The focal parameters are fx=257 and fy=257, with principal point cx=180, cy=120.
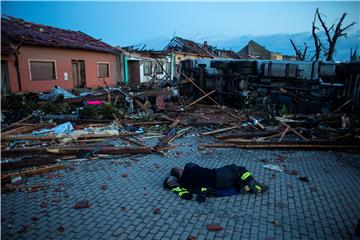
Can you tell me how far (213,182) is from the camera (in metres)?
4.87

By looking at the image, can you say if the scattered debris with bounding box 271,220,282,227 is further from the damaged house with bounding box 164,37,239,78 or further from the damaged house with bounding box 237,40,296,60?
the damaged house with bounding box 237,40,296,60

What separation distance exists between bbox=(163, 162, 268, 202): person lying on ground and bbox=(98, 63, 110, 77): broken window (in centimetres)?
1807

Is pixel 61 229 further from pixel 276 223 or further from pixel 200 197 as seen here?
pixel 276 223

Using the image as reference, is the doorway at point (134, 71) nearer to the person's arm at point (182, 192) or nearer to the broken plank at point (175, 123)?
the broken plank at point (175, 123)

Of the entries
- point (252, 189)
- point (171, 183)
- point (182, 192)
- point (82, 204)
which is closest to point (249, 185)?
point (252, 189)

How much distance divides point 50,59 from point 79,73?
289cm

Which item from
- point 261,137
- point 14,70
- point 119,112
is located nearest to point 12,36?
point 14,70

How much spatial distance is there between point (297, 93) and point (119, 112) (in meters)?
9.05

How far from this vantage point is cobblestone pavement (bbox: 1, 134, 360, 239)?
3719 millimetres

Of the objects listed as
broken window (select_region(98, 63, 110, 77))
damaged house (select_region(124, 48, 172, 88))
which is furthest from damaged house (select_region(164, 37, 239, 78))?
broken window (select_region(98, 63, 110, 77))

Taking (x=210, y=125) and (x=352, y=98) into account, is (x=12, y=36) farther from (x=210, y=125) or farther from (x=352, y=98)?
(x=352, y=98)

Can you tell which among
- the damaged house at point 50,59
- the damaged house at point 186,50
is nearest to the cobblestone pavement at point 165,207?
the damaged house at point 50,59

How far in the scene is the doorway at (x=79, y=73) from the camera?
1900 centimetres

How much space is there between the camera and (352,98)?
11680 mm
